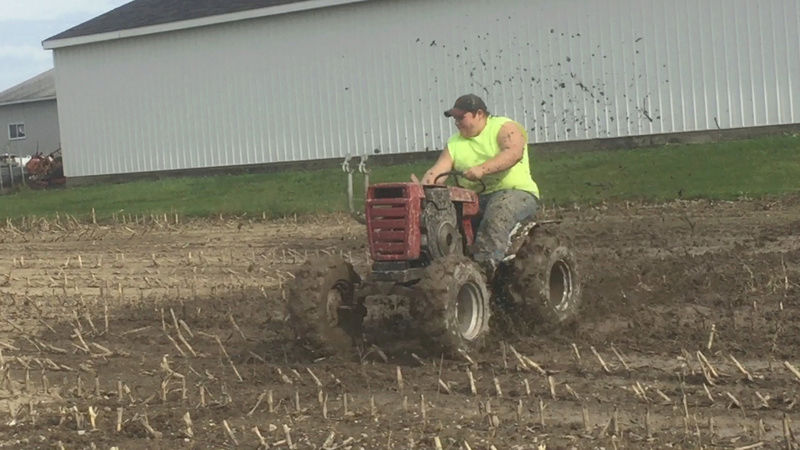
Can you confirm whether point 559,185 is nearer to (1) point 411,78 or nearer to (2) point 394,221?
(1) point 411,78

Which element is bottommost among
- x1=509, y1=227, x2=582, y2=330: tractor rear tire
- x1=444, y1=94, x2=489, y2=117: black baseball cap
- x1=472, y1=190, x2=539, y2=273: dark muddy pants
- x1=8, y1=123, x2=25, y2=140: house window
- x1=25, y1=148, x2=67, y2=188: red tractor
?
x1=509, y1=227, x2=582, y2=330: tractor rear tire

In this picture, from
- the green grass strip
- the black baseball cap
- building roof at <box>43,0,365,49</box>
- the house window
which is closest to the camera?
the black baseball cap

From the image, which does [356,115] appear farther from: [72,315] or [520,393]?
[520,393]

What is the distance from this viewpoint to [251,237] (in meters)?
17.7

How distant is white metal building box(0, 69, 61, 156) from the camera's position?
51.9 m

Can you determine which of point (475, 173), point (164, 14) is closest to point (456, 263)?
point (475, 173)

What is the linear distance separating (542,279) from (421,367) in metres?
1.39

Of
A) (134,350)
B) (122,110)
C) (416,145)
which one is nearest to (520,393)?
(134,350)

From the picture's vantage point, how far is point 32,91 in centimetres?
5453

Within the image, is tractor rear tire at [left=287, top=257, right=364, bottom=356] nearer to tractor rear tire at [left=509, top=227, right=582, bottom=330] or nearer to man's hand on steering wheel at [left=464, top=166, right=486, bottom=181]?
man's hand on steering wheel at [left=464, top=166, right=486, bottom=181]

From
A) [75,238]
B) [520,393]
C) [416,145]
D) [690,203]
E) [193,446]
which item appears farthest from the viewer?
[416,145]

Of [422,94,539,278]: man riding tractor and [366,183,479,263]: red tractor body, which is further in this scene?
[422,94,539,278]: man riding tractor

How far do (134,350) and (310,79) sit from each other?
20.2m

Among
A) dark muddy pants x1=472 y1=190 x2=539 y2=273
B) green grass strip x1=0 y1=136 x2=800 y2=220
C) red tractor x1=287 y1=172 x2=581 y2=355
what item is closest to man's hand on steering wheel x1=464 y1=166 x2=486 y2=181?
red tractor x1=287 y1=172 x2=581 y2=355
